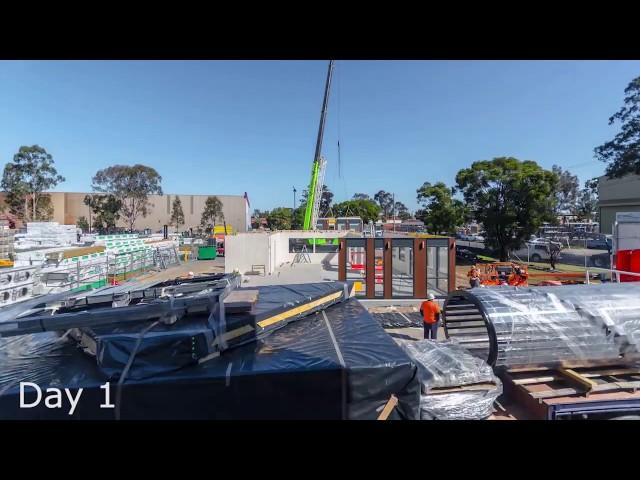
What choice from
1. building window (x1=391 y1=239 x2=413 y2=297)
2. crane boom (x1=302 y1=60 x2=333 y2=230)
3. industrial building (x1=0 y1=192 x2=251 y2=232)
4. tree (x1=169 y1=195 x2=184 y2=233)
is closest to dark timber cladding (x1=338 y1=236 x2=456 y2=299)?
building window (x1=391 y1=239 x2=413 y2=297)

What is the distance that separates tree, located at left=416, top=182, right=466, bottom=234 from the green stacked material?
21003mm

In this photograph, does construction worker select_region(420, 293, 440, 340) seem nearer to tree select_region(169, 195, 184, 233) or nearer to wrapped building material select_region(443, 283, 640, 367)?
wrapped building material select_region(443, 283, 640, 367)

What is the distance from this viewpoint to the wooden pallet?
4.17 metres

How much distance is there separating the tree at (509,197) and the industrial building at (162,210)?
160 ft

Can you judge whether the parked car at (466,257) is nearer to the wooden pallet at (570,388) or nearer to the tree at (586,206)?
the wooden pallet at (570,388)

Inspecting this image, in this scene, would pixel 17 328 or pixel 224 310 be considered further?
pixel 224 310

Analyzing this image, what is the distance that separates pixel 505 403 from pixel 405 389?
2.23m

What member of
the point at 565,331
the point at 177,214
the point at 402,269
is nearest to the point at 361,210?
the point at 177,214

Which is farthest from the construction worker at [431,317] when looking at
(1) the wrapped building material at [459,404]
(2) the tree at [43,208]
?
(2) the tree at [43,208]

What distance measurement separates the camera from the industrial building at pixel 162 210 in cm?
6456
